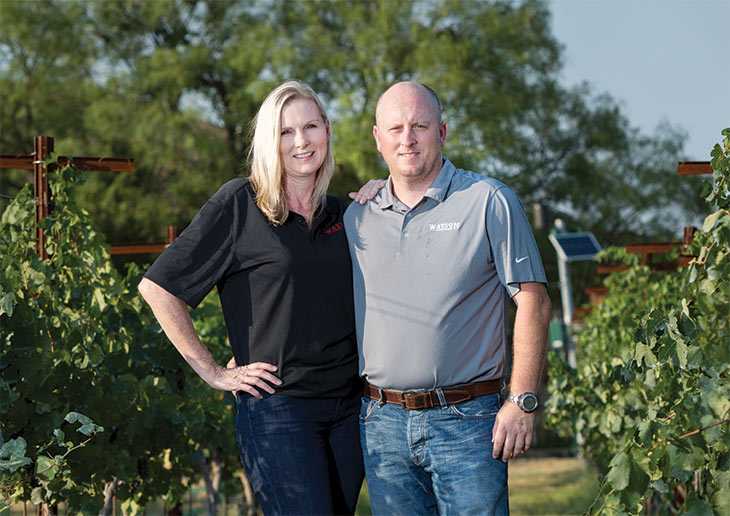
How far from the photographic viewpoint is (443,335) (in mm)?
3236

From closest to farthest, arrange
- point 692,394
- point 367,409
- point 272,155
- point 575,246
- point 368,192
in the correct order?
point 692,394, point 367,409, point 272,155, point 368,192, point 575,246

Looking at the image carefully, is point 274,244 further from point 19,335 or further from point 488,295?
point 19,335

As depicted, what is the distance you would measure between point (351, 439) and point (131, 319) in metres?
2.78

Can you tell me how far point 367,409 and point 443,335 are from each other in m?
0.38

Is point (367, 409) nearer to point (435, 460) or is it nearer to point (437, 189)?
point (435, 460)

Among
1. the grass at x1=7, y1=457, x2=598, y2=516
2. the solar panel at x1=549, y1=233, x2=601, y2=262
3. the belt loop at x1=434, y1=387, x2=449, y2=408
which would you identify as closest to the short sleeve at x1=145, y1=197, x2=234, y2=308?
the belt loop at x1=434, y1=387, x2=449, y2=408

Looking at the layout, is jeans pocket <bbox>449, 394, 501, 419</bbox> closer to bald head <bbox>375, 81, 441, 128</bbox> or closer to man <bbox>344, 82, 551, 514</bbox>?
man <bbox>344, 82, 551, 514</bbox>

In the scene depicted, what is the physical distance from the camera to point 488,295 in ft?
10.8

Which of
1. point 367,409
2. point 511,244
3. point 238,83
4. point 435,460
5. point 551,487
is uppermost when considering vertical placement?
point 238,83

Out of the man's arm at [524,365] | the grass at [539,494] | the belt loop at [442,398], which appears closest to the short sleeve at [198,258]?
the belt loop at [442,398]

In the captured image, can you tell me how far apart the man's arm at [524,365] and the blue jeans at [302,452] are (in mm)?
554

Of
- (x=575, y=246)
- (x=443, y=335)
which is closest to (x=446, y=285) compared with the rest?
(x=443, y=335)

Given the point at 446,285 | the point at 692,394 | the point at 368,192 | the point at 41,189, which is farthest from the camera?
the point at 41,189

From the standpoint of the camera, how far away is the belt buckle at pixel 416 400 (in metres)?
3.23
